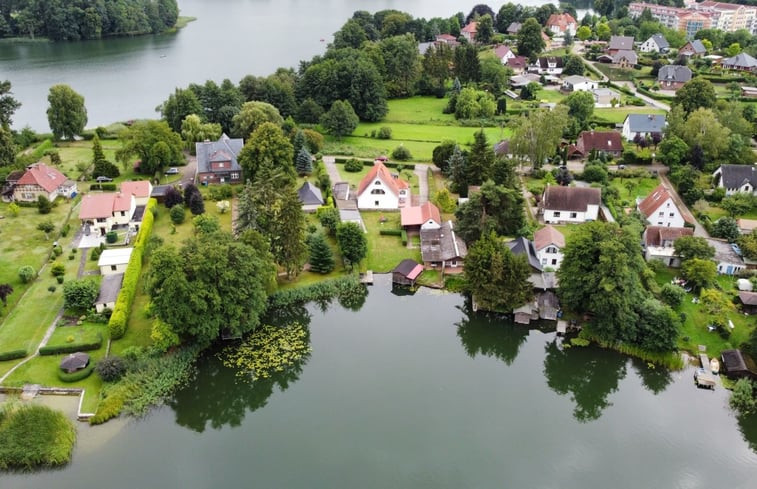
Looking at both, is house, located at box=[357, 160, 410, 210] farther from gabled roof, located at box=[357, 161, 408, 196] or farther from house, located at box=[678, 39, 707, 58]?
house, located at box=[678, 39, 707, 58]

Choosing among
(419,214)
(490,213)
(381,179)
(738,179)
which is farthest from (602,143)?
(381,179)

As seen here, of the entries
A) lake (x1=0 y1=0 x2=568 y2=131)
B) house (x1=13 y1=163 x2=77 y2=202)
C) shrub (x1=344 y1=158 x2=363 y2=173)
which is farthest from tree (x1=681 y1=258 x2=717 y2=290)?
lake (x1=0 y1=0 x2=568 y2=131)

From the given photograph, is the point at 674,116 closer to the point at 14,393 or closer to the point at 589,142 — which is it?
the point at 589,142

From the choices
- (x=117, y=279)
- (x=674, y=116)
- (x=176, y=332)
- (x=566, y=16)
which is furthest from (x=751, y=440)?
(x=566, y=16)

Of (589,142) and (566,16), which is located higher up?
(566,16)

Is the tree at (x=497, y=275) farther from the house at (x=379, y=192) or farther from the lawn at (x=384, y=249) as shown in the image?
the house at (x=379, y=192)

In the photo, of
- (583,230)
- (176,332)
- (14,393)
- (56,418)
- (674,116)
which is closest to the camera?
(56,418)
